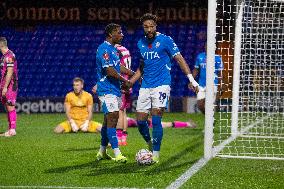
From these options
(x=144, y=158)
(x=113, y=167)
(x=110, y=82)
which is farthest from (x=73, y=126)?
(x=144, y=158)

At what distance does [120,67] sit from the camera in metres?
10.6

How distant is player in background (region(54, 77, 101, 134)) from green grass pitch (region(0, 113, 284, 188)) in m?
1.36

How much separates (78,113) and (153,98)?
577 cm

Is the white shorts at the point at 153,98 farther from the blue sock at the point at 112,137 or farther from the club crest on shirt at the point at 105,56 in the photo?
the club crest on shirt at the point at 105,56

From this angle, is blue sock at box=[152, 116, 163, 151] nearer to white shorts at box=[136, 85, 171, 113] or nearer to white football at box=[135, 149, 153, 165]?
white shorts at box=[136, 85, 171, 113]

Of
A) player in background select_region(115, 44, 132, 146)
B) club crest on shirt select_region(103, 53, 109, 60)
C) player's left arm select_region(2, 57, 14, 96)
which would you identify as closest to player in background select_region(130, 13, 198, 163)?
club crest on shirt select_region(103, 53, 109, 60)

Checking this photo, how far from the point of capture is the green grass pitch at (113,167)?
8.23 meters

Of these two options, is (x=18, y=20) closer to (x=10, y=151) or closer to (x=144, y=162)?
(x=10, y=151)

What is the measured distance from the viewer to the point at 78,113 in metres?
15.7

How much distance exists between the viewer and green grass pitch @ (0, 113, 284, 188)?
823 cm

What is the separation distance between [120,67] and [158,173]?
2.19 m

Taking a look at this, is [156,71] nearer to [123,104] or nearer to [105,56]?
[105,56]

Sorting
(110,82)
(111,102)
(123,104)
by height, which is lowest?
(123,104)

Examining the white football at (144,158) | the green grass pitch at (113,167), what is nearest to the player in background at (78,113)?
the green grass pitch at (113,167)
